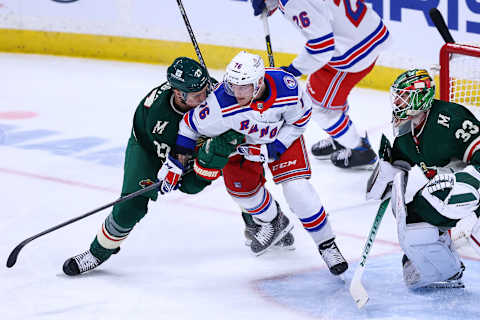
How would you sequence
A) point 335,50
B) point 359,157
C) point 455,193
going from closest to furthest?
point 455,193, point 335,50, point 359,157

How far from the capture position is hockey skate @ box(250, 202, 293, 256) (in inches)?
134

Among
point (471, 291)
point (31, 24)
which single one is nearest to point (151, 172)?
point (471, 291)

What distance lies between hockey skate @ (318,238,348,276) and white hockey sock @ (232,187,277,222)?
338 millimetres

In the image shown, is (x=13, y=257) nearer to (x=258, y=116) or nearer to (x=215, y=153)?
(x=215, y=153)

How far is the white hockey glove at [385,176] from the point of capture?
2.95 m

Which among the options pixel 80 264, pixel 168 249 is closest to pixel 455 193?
pixel 168 249

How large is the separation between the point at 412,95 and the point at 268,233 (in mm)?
977

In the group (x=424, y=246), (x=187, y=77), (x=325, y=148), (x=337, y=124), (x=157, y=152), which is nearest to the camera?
(x=424, y=246)

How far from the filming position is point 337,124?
4.25m

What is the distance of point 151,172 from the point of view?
3.16 m

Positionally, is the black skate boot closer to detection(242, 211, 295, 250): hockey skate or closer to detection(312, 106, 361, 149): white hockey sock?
detection(242, 211, 295, 250): hockey skate

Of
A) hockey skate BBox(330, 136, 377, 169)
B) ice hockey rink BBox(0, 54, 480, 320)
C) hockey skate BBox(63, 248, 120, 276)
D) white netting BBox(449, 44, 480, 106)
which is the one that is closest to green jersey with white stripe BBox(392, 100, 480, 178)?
ice hockey rink BBox(0, 54, 480, 320)

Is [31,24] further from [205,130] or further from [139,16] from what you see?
[205,130]

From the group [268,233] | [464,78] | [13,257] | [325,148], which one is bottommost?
[325,148]
